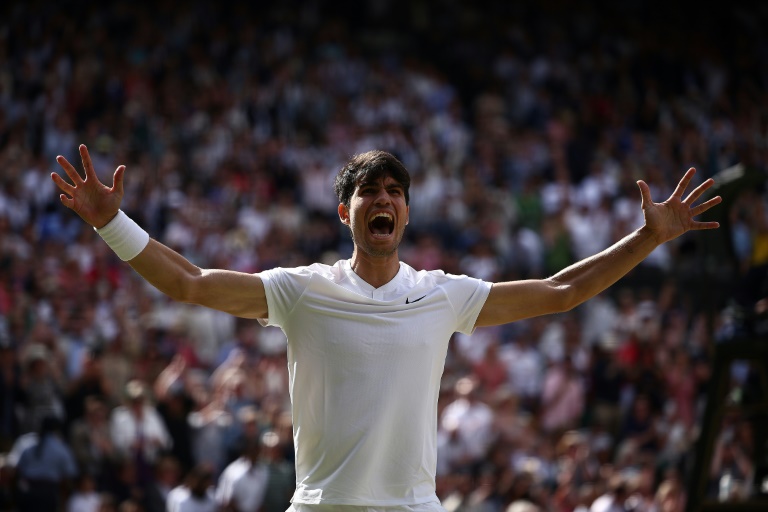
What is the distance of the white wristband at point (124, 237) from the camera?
4.16m

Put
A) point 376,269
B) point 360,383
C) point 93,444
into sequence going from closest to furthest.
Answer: point 360,383 → point 376,269 → point 93,444

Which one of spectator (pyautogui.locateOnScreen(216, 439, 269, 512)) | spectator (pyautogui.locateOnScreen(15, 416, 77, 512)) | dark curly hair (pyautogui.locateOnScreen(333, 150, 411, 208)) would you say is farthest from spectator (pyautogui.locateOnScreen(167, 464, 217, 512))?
dark curly hair (pyautogui.locateOnScreen(333, 150, 411, 208))

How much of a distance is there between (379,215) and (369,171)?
0.16 metres

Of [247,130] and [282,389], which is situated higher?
[247,130]

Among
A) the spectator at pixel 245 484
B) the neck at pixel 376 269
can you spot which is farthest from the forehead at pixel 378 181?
the spectator at pixel 245 484

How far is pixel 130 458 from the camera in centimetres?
1105

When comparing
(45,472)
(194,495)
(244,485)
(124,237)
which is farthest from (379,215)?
(45,472)

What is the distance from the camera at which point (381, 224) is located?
14.6 feet

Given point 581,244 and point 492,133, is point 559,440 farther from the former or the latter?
point 492,133

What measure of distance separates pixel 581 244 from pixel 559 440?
149 inches

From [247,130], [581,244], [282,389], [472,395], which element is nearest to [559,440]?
[472,395]

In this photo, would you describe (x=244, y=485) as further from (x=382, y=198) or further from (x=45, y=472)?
(x=382, y=198)

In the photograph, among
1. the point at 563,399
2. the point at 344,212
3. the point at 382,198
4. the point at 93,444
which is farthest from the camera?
the point at 563,399

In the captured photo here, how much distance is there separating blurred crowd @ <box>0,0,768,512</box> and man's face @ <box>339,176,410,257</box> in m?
2.38
